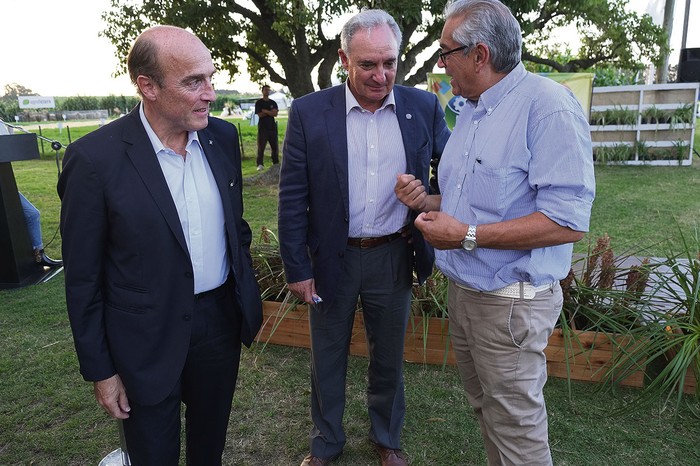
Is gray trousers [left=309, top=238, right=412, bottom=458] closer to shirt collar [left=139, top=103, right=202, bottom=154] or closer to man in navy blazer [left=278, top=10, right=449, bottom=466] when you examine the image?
man in navy blazer [left=278, top=10, right=449, bottom=466]

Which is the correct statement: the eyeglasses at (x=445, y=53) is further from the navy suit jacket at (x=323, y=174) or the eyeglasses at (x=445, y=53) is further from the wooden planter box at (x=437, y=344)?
the wooden planter box at (x=437, y=344)

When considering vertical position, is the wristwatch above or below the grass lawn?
above

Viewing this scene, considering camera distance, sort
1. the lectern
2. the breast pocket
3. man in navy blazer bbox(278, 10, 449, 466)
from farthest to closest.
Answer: the lectern
man in navy blazer bbox(278, 10, 449, 466)
the breast pocket

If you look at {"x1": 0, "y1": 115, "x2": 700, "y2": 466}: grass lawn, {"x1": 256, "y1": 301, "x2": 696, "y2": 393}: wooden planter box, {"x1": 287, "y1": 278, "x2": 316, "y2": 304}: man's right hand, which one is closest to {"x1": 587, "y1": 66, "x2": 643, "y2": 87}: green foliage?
{"x1": 256, "y1": 301, "x2": 696, "y2": 393}: wooden planter box

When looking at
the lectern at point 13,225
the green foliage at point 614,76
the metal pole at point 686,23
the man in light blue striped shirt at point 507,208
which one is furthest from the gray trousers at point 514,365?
the metal pole at point 686,23

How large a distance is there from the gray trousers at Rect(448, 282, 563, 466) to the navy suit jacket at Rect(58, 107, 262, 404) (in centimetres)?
100

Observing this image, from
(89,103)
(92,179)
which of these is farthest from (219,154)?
(89,103)

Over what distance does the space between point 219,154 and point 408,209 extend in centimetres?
88

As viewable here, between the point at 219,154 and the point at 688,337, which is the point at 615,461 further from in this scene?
the point at 219,154

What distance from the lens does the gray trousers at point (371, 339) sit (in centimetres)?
239

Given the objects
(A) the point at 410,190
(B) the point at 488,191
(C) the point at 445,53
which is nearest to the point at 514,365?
(B) the point at 488,191

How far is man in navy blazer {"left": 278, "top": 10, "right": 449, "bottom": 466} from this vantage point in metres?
2.22

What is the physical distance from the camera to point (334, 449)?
2.61 meters

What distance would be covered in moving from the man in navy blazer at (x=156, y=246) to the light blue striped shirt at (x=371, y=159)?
533 mm
